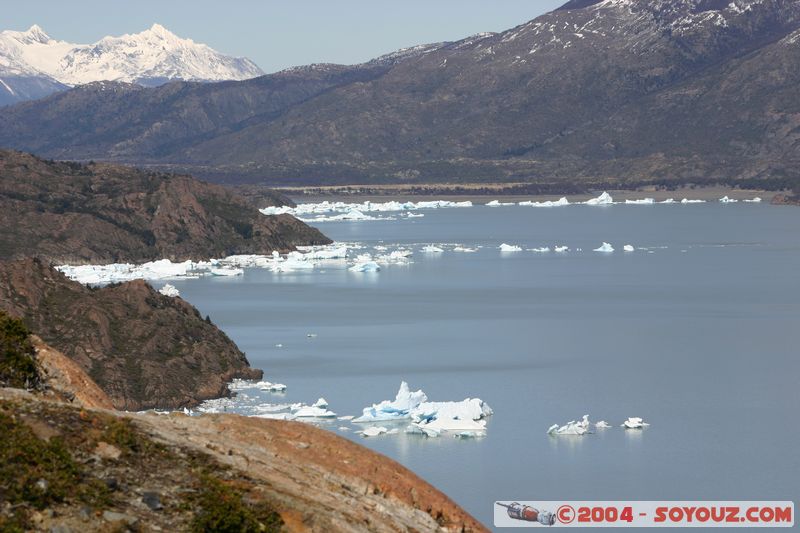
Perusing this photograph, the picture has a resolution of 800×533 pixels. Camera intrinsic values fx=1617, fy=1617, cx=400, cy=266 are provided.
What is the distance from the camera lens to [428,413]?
118ft

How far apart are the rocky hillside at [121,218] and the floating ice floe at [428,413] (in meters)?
47.1

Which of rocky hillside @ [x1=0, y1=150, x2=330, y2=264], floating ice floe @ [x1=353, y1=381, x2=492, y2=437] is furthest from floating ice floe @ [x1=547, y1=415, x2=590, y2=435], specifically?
rocky hillside @ [x1=0, y1=150, x2=330, y2=264]

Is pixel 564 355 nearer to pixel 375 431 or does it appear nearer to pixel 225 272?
pixel 375 431

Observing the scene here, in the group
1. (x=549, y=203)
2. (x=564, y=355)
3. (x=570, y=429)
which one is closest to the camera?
(x=570, y=429)

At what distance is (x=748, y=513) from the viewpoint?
29.1m

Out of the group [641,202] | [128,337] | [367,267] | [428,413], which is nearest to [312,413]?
[428,413]

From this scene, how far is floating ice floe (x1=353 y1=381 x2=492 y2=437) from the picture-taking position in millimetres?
35719

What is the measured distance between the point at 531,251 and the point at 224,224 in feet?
59.8

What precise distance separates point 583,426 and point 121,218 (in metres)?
58.8

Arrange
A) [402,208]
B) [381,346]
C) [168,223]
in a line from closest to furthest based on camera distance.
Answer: [381,346] → [168,223] → [402,208]

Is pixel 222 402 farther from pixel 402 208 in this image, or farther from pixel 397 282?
pixel 402 208

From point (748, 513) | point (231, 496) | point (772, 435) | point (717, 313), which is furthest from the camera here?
point (717, 313)

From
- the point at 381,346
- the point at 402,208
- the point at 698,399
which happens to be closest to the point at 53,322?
the point at 381,346

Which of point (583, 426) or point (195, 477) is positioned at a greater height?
point (195, 477)
